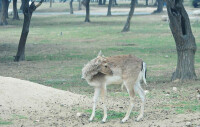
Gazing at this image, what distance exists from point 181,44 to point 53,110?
6243mm

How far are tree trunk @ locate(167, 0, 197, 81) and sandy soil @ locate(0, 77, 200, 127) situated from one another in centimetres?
366

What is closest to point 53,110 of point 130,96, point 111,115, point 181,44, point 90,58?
point 111,115

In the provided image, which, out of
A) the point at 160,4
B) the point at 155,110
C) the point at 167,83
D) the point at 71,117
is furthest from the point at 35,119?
the point at 160,4

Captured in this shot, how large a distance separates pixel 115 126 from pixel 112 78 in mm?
927

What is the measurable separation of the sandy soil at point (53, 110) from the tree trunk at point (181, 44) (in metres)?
3.66

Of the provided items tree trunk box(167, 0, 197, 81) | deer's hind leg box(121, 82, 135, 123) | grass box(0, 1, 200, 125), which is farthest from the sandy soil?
tree trunk box(167, 0, 197, 81)

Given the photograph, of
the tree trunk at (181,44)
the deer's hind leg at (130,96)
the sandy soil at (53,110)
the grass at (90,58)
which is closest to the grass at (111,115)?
the grass at (90,58)

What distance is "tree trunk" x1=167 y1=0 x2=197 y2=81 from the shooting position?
15.1 meters

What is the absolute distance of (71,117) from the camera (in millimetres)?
9766

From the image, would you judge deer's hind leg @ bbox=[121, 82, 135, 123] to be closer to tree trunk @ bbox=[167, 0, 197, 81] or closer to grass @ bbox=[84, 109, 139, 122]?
grass @ bbox=[84, 109, 139, 122]

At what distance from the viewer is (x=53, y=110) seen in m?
10.3

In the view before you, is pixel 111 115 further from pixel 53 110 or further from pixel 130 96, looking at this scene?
pixel 53 110

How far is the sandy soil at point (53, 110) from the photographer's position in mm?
9195

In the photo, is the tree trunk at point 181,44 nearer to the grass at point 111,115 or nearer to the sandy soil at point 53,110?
the sandy soil at point 53,110
